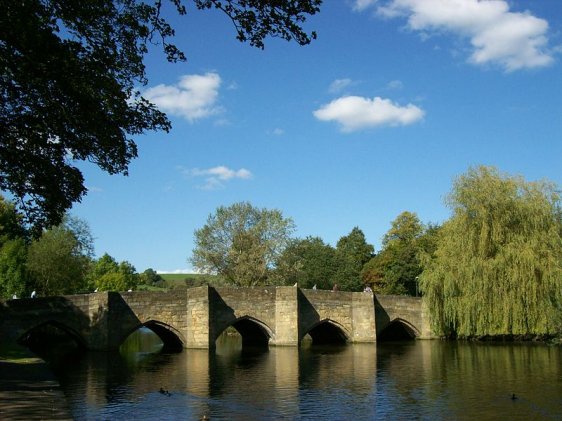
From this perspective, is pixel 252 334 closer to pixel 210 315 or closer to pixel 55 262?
pixel 210 315

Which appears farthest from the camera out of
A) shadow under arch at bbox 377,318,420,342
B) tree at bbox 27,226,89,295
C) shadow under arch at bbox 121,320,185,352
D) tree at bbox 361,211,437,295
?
tree at bbox 361,211,437,295

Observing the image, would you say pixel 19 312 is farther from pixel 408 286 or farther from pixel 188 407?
pixel 408 286

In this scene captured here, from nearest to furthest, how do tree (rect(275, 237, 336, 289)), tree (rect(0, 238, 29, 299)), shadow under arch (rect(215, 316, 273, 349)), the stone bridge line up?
the stone bridge, shadow under arch (rect(215, 316, 273, 349)), tree (rect(0, 238, 29, 299)), tree (rect(275, 237, 336, 289))

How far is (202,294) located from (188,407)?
1740cm

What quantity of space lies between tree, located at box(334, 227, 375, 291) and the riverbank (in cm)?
4638

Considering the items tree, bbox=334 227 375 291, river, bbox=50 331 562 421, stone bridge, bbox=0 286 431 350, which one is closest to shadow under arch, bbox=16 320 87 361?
stone bridge, bbox=0 286 431 350

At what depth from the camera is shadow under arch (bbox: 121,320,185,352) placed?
3291 centimetres

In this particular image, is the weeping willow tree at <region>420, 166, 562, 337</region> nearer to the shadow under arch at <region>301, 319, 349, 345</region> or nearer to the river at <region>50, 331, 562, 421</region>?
the river at <region>50, 331, 562, 421</region>

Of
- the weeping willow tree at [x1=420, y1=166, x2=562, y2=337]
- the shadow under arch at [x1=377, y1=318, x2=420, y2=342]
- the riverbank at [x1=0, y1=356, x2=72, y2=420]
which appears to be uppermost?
the weeping willow tree at [x1=420, y1=166, x2=562, y2=337]

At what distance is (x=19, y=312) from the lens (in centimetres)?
2975

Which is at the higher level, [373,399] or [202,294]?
[202,294]

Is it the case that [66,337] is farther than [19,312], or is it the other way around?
[66,337]

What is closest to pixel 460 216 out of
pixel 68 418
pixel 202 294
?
pixel 202 294

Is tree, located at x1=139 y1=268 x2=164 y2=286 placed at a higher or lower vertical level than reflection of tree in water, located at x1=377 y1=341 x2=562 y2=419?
higher
